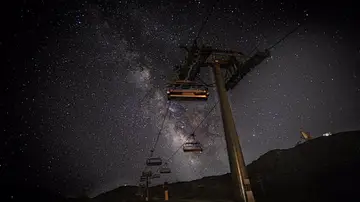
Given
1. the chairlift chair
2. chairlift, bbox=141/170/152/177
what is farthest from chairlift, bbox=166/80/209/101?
chairlift, bbox=141/170/152/177

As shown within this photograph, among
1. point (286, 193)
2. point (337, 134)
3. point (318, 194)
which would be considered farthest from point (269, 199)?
point (337, 134)

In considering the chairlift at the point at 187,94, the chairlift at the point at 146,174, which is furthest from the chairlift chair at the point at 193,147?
the chairlift at the point at 146,174

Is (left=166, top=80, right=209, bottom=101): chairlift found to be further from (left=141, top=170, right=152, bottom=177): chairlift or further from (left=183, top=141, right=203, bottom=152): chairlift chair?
(left=141, top=170, right=152, bottom=177): chairlift

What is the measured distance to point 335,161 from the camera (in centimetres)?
5072

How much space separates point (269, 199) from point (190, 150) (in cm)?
2928

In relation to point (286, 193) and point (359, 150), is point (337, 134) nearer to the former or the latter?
point (359, 150)

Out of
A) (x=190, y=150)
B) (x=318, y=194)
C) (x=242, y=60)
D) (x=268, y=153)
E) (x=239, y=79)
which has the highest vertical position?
(x=268, y=153)

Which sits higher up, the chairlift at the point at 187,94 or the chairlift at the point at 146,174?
the chairlift at the point at 146,174

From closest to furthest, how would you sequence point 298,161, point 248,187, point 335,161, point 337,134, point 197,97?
point 248,187 → point 197,97 → point 335,161 → point 298,161 → point 337,134

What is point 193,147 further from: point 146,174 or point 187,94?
point 146,174

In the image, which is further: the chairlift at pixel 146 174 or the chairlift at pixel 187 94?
the chairlift at pixel 146 174

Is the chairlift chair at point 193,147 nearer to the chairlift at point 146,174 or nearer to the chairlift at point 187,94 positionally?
the chairlift at point 187,94

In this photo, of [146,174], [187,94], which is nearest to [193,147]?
[187,94]

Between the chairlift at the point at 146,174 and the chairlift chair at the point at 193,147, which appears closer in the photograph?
the chairlift chair at the point at 193,147
